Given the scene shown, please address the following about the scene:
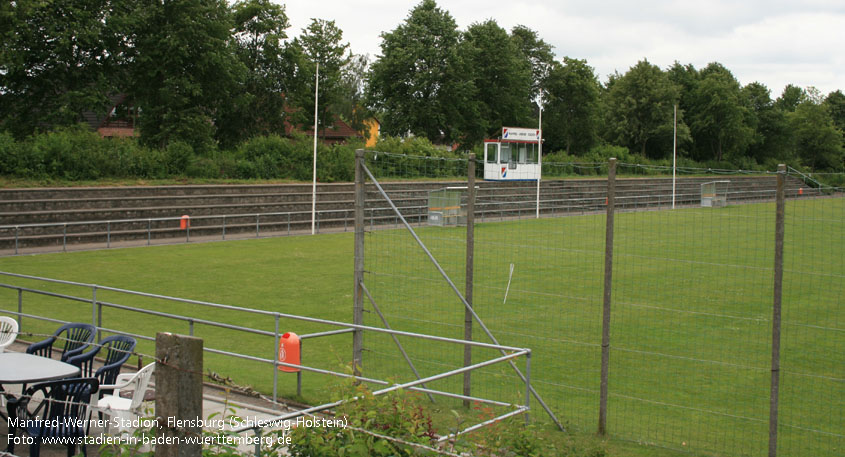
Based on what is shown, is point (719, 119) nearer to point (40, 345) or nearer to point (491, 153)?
point (491, 153)

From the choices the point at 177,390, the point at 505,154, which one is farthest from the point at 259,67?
the point at 177,390

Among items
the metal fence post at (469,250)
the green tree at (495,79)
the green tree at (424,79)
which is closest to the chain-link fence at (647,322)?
the metal fence post at (469,250)

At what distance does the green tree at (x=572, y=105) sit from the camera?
73.2 metres

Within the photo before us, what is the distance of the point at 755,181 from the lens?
48.6 m

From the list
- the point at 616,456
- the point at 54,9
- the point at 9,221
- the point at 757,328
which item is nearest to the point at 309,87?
the point at 54,9

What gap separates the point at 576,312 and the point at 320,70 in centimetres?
5034

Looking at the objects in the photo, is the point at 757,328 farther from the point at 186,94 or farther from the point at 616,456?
the point at 186,94

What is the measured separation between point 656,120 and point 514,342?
6408 cm

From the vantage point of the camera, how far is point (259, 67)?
56.8 meters

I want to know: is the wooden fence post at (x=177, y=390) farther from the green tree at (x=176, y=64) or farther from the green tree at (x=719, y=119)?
the green tree at (x=719, y=119)

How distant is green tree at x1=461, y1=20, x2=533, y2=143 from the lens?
66.3 meters

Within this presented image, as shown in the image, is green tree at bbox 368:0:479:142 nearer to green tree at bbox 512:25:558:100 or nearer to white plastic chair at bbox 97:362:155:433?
green tree at bbox 512:25:558:100

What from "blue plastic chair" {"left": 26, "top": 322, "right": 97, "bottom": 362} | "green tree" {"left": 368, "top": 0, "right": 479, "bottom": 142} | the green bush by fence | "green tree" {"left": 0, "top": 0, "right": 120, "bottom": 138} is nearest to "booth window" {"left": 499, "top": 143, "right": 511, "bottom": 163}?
the green bush by fence

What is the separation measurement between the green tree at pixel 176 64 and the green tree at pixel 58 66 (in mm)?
2047
